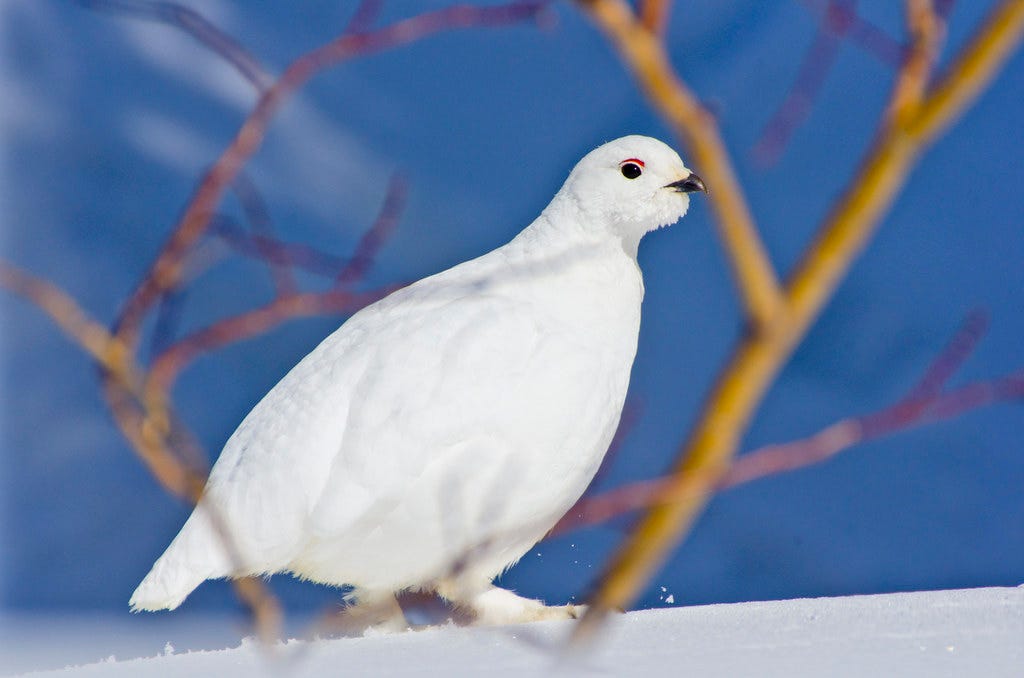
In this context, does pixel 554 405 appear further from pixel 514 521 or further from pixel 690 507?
pixel 690 507

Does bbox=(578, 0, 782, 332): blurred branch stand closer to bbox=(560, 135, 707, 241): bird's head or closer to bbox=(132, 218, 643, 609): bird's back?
bbox=(132, 218, 643, 609): bird's back

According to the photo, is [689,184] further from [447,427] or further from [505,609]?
[505,609]

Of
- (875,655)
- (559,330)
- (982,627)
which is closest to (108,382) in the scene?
(875,655)

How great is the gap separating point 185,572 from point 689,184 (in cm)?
113

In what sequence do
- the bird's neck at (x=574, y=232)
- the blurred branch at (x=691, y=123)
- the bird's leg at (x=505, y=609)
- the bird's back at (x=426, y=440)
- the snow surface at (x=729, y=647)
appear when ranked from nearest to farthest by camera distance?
the blurred branch at (x=691, y=123) → the snow surface at (x=729, y=647) → the bird's back at (x=426, y=440) → the bird's leg at (x=505, y=609) → the bird's neck at (x=574, y=232)

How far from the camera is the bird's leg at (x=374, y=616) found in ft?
6.65

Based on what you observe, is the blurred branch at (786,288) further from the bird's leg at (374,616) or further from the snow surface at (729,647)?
the bird's leg at (374,616)

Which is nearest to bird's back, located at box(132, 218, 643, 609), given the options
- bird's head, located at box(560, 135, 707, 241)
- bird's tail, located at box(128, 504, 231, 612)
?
bird's tail, located at box(128, 504, 231, 612)

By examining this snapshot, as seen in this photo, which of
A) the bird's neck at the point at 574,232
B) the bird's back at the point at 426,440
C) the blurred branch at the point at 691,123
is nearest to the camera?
the blurred branch at the point at 691,123

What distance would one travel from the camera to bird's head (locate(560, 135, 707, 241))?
2064 millimetres

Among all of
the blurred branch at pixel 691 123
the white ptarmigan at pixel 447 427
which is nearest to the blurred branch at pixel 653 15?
the blurred branch at pixel 691 123

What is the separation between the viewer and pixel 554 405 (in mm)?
1888

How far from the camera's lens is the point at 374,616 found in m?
2.06

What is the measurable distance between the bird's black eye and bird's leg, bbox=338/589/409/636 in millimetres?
889
